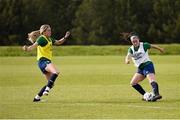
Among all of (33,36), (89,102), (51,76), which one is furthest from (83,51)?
(89,102)

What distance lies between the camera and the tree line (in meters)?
99.1

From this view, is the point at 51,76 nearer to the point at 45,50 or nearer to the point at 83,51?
the point at 45,50

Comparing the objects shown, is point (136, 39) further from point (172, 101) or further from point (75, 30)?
point (75, 30)

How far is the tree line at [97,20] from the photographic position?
99062 mm

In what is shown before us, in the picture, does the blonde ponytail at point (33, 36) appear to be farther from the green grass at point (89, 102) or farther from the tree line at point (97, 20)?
the tree line at point (97, 20)

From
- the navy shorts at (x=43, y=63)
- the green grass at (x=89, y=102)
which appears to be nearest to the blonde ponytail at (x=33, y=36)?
the navy shorts at (x=43, y=63)

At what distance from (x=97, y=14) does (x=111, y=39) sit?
5.68 metres

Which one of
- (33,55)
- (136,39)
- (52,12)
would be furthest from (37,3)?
(136,39)

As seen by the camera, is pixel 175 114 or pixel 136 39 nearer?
pixel 175 114

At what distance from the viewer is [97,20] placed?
105 meters

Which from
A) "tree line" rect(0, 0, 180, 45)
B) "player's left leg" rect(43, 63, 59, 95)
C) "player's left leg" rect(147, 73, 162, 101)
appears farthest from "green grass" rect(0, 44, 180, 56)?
"player's left leg" rect(43, 63, 59, 95)

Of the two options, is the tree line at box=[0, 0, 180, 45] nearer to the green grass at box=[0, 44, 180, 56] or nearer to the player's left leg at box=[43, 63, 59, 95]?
the green grass at box=[0, 44, 180, 56]

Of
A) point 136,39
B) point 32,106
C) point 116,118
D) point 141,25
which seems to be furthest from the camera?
point 141,25

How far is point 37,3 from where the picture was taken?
10888 centimetres
